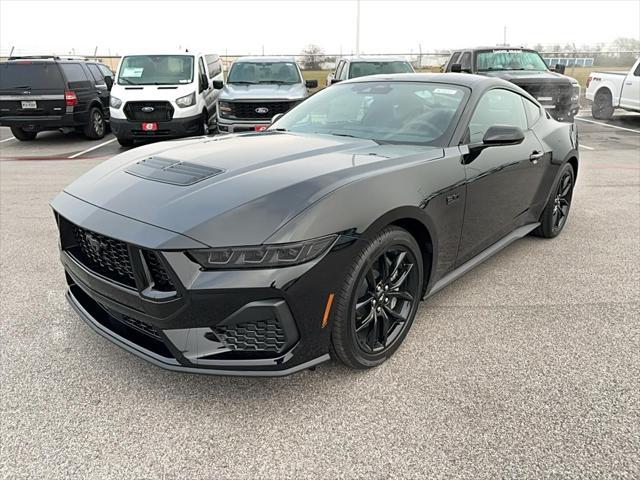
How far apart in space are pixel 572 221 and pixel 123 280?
185 inches

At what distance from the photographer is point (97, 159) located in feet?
33.1

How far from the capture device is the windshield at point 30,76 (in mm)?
11156

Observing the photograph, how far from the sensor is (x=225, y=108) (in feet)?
35.0

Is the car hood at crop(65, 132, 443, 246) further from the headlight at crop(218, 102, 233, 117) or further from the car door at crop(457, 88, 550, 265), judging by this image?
the headlight at crop(218, 102, 233, 117)

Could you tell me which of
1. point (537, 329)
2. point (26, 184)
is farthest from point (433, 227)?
point (26, 184)

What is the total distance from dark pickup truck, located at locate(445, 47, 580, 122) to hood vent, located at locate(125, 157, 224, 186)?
9072mm

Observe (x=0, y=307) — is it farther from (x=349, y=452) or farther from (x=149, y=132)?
(x=149, y=132)

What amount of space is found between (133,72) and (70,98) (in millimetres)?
1597

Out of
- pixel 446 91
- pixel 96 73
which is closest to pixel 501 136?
pixel 446 91

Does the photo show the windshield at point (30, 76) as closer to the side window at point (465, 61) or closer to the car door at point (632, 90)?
the side window at point (465, 61)

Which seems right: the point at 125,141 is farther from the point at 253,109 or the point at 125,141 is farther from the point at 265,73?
the point at 265,73

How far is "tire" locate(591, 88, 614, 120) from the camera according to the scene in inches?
593

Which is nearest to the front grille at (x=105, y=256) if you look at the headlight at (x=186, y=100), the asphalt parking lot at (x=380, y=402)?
the asphalt parking lot at (x=380, y=402)

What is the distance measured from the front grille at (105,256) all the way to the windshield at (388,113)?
176cm
